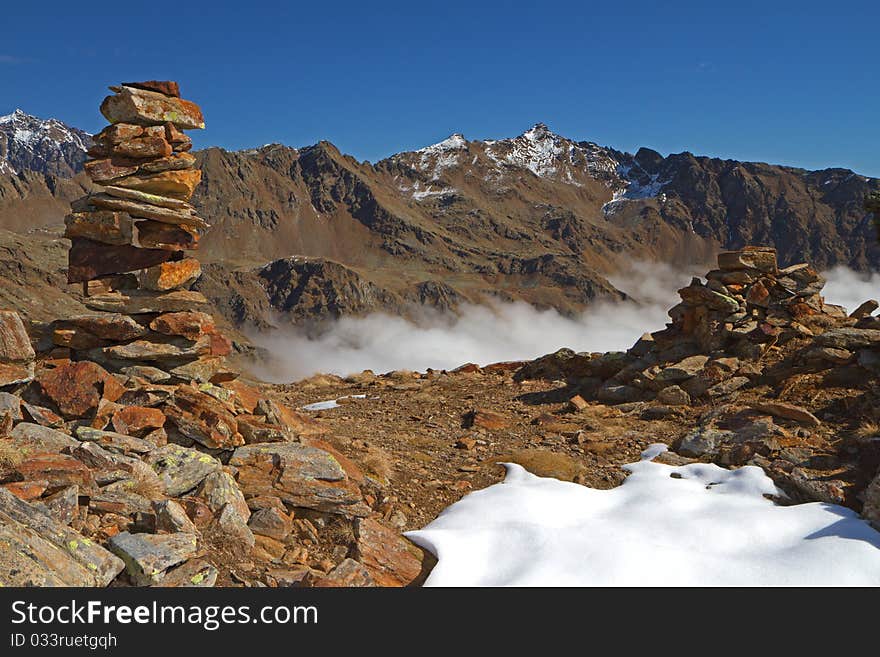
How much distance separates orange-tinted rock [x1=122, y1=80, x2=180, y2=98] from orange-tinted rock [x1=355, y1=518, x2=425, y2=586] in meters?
12.8

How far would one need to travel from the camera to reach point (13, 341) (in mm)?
13719

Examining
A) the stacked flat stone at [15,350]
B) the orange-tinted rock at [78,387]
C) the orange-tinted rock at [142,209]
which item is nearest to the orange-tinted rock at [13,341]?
the stacked flat stone at [15,350]

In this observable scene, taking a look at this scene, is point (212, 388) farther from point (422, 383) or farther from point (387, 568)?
point (422, 383)

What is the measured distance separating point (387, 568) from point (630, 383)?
1751cm

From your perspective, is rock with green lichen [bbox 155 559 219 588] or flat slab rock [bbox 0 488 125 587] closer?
flat slab rock [bbox 0 488 125 587]

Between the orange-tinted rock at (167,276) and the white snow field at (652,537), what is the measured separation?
938 centimetres

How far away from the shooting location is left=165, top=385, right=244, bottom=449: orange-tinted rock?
13.4 metres

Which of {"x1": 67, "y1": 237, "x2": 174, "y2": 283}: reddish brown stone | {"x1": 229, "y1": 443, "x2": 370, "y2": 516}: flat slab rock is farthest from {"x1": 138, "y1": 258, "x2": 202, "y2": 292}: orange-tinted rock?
{"x1": 229, "y1": 443, "x2": 370, "y2": 516}: flat slab rock

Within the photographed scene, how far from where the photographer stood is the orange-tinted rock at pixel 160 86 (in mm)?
16772

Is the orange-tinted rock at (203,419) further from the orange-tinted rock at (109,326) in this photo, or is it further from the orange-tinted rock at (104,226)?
the orange-tinted rock at (104,226)

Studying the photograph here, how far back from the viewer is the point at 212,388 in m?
16.2

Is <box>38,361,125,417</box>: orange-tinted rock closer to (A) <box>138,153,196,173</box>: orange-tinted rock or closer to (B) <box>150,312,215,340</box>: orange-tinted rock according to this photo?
(B) <box>150,312,215,340</box>: orange-tinted rock

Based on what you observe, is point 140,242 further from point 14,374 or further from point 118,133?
point 14,374

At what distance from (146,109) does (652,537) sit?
15.9 meters
